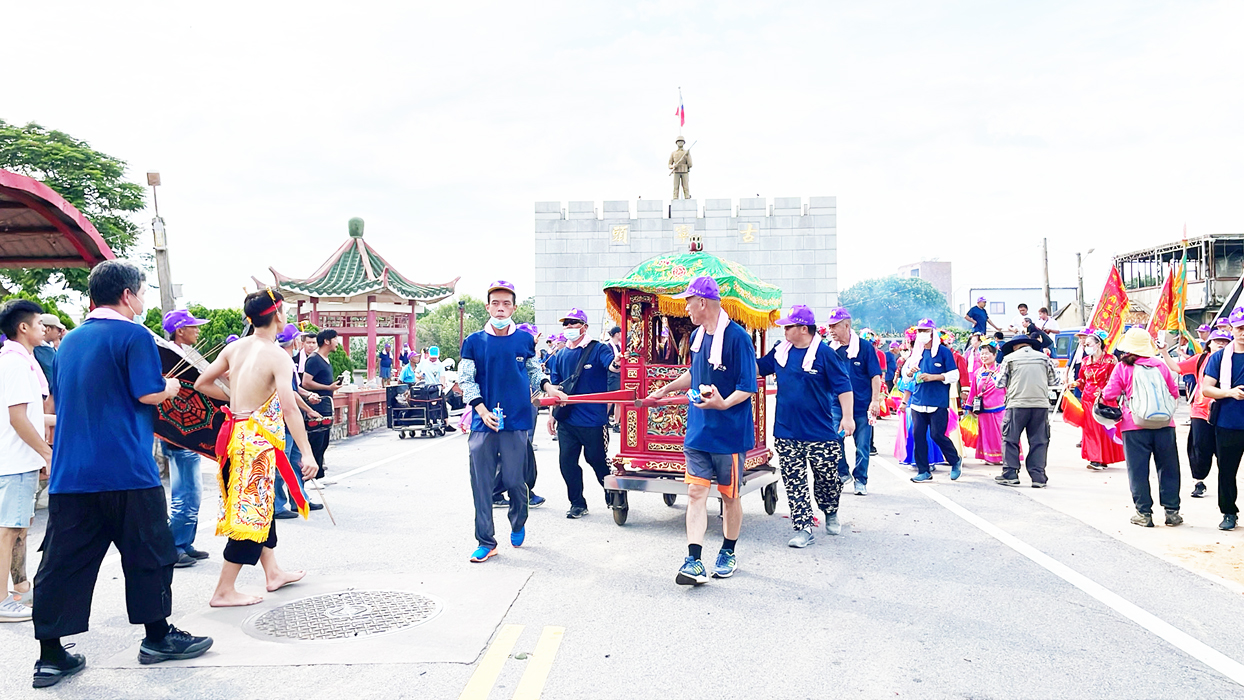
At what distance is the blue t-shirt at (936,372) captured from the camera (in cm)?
1001

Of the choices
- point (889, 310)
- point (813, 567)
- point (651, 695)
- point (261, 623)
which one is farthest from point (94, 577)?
point (889, 310)

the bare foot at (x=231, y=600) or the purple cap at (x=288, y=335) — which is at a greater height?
the purple cap at (x=288, y=335)

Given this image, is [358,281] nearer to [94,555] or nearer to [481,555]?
[481,555]

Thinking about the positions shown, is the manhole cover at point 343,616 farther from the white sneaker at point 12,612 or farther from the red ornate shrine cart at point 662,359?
the red ornate shrine cart at point 662,359

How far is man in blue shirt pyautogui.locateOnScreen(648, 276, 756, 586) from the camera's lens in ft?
18.3

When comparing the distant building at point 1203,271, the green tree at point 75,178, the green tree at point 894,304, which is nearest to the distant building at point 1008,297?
the green tree at point 894,304

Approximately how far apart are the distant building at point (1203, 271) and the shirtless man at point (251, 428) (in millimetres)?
27258

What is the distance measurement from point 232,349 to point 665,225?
97.7 feet

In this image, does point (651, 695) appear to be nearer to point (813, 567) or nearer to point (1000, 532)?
point (813, 567)

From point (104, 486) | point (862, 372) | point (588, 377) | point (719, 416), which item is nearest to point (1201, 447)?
point (862, 372)

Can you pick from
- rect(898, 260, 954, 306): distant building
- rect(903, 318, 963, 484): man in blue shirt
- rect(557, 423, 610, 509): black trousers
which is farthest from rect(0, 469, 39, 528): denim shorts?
rect(898, 260, 954, 306): distant building

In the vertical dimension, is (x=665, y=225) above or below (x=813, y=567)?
above

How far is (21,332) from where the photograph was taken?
16.7ft

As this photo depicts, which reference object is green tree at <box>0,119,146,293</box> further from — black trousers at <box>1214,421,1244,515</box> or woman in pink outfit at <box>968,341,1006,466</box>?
black trousers at <box>1214,421,1244,515</box>
